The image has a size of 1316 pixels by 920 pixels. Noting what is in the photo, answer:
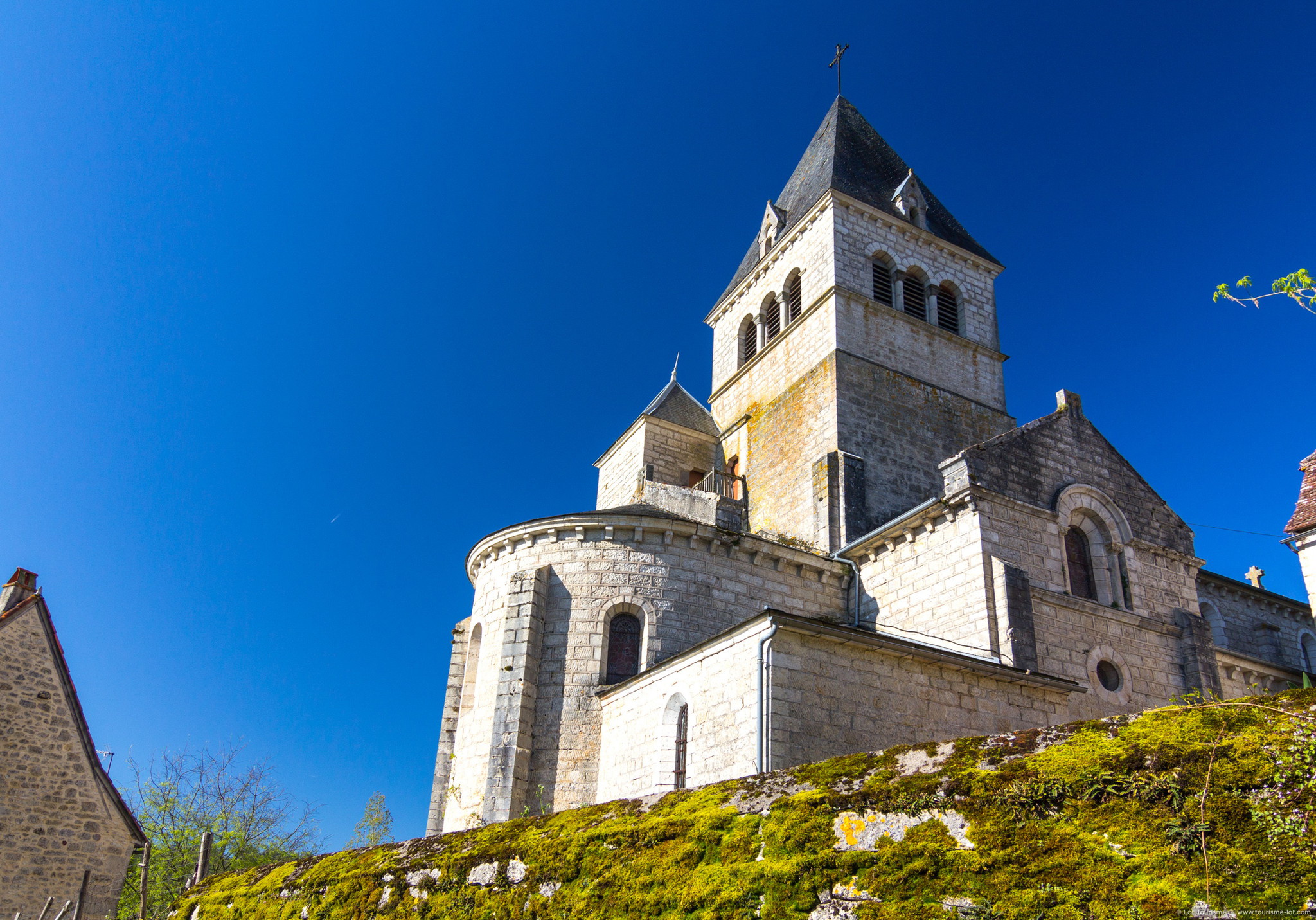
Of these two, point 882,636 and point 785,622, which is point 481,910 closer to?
point 785,622

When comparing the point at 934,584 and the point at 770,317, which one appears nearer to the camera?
the point at 934,584

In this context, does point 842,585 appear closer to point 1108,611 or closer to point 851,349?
point 1108,611

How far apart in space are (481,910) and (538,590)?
9.70 m

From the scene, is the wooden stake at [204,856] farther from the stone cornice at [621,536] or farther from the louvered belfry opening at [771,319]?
the louvered belfry opening at [771,319]

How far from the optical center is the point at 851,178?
77.4 feet

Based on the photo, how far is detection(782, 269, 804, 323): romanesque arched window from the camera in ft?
74.6

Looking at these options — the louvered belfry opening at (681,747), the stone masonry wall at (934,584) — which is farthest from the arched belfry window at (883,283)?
the louvered belfry opening at (681,747)

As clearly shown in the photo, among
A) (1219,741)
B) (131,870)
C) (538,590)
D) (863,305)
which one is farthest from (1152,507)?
(131,870)

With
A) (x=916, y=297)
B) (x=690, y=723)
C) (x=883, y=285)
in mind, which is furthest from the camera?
(x=916, y=297)

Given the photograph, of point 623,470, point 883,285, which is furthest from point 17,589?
point 883,285

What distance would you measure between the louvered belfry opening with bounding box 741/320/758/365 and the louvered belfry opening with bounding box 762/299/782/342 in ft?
1.13

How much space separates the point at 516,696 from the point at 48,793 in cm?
693

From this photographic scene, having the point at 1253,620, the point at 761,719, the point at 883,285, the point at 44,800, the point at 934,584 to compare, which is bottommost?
the point at 44,800

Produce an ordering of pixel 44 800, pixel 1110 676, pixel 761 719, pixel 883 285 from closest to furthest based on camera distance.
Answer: pixel 761 719
pixel 44 800
pixel 1110 676
pixel 883 285
